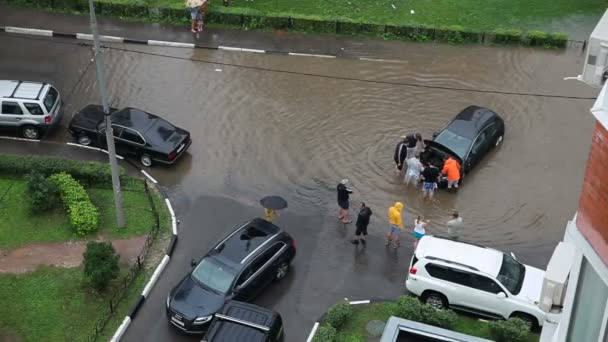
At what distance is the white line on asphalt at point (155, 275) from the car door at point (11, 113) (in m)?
8.43

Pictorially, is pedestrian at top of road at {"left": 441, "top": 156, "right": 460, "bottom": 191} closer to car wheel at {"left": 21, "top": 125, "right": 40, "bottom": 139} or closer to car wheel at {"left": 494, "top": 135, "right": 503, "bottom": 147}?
car wheel at {"left": 494, "top": 135, "right": 503, "bottom": 147}

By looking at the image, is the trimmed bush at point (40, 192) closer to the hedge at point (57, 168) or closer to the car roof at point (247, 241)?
the hedge at point (57, 168)

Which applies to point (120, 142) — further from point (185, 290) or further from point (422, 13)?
point (422, 13)

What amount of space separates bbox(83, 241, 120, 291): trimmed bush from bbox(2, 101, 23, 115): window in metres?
7.94

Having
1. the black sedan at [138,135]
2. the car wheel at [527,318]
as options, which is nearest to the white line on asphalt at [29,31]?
the black sedan at [138,135]

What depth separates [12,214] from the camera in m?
23.6

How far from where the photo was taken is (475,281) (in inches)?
789

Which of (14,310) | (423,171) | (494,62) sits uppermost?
(494,62)

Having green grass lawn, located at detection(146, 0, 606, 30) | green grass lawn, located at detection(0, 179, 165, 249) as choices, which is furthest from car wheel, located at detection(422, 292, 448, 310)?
green grass lawn, located at detection(146, 0, 606, 30)

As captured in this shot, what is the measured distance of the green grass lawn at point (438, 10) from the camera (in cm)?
3419

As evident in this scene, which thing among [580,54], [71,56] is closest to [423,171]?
[580,54]

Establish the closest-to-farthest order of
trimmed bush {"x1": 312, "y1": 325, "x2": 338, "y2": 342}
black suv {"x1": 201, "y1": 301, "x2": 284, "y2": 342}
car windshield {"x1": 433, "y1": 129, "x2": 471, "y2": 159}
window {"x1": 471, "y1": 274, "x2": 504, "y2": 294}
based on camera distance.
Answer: black suv {"x1": 201, "y1": 301, "x2": 284, "y2": 342} < trimmed bush {"x1": 312, "y1": 325, "x2": 338, "y2": 342} < window {"x1": 471, "y1": 274, "x2": 504, "y2": 294} < car windshield {"x1": 433, "y1": 129, "x2": 471, "y2": 159}

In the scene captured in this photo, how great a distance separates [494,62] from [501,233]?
1054cm

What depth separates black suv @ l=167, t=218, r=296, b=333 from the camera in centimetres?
1966
